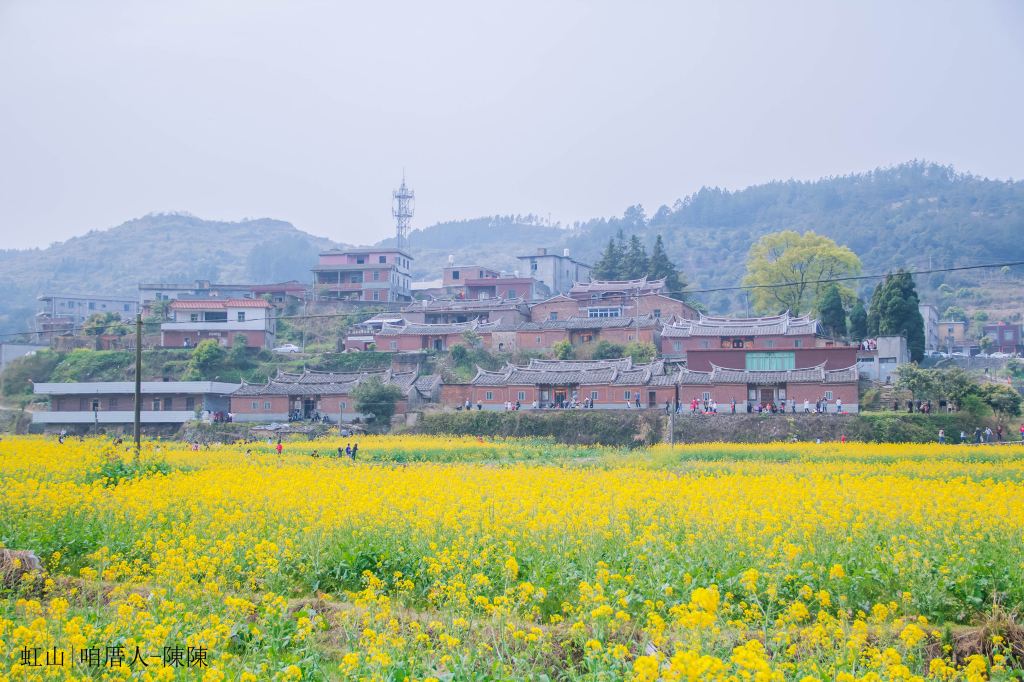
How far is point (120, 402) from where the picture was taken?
4772 centimetres

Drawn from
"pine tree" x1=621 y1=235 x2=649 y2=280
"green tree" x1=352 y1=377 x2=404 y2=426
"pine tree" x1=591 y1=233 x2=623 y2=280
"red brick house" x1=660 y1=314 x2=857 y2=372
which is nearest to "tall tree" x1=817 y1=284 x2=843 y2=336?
"red brick house" x1=660 y1=314 x2=857 y2=372

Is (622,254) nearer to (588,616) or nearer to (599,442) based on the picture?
(599,442)

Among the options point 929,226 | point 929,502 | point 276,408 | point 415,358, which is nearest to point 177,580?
point 929,502

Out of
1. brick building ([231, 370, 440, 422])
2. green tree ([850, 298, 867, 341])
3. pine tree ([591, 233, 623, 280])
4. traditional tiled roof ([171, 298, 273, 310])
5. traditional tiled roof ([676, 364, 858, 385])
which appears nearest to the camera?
traditional tiled roof ([676, 364, 858, 385])

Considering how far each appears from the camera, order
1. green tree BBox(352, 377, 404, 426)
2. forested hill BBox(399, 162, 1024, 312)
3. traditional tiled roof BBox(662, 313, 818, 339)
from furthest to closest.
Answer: forested hill BBox(399, 162, 1024, 312), traditional tiled roof BBox(662, 313, 818, 339), green tree BBox(352, 377, 404, 426)

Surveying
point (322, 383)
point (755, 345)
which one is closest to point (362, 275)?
point (322, 383)

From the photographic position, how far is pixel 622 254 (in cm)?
→ 6756

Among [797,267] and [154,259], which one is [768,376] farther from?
[154,259]

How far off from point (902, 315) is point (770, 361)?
344 inches

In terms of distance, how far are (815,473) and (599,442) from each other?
1988cm

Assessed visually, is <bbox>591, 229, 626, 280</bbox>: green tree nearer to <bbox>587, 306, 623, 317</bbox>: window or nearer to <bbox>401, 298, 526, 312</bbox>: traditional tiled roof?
<bbox>401, 298, 526, 312</bbox>: traditional tiled roof

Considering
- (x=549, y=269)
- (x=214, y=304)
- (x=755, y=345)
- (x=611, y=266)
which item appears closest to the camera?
(x=755, y=345)

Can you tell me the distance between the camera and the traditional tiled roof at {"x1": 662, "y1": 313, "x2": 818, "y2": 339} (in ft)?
147

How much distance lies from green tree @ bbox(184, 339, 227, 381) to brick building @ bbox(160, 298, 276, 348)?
8.04ft
